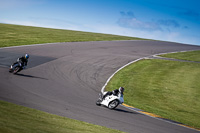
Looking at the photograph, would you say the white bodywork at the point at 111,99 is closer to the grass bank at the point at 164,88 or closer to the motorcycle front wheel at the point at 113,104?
the motorcycle front wheel at the point at 113,104

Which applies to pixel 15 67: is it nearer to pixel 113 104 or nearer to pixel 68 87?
pixel 68 87

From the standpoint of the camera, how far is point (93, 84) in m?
20.1

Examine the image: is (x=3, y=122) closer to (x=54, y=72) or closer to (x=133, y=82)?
(x=54, y=72)

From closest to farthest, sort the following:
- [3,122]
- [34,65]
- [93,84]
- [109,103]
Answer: [3,122], [109,103], [93,84], [34,65]

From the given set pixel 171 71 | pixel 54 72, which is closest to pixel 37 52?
pixel 54 72

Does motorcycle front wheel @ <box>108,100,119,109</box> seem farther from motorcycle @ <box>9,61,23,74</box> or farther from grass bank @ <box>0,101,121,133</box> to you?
motorcycle @ <box>9,61,23,74</box>

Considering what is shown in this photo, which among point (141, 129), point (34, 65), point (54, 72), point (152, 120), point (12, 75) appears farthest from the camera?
point (34, 65)

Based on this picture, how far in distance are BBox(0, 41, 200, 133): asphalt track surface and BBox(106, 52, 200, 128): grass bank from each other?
5.74ft

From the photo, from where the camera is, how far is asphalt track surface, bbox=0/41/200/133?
11898 mm

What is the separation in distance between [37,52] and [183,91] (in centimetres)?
1653

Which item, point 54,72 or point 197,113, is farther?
point 54,72

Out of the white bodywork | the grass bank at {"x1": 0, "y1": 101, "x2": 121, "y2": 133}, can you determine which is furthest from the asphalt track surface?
the grass bank at {"x1": 0, "y1": 101, "x2": 121, "y2": 133}

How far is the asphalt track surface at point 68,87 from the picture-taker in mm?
11898

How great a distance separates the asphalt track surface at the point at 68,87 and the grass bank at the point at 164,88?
175 cm
